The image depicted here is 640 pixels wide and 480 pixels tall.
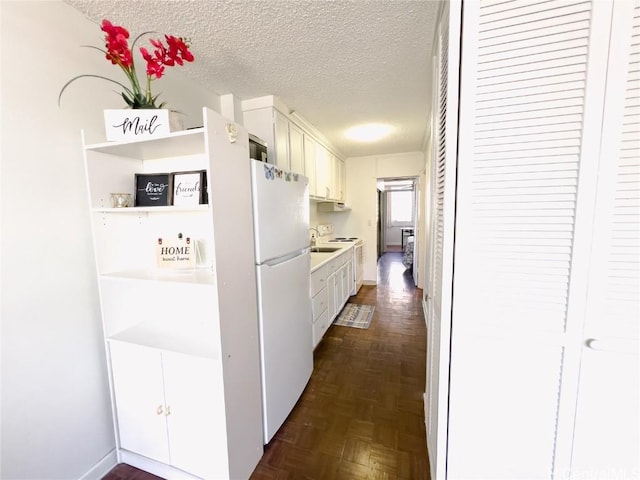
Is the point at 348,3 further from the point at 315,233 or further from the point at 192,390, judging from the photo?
the point at 315,233

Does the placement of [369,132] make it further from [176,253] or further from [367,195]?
[176,253]

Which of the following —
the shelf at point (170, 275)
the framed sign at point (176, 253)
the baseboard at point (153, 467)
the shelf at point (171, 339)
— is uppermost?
the framed sign at point (176, 253)

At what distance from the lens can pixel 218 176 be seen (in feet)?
3.55

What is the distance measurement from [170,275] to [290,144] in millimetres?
1708

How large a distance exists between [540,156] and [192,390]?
1698 millimetres

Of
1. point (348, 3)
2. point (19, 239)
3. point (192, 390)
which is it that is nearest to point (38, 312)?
point (19, 239)

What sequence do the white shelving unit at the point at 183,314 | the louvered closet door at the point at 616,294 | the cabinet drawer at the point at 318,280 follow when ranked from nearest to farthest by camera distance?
the louvered closet door at the point at 616,294 < the white shelving unit at the point at 183,314 < the cabinet drawer at the point at 318,280

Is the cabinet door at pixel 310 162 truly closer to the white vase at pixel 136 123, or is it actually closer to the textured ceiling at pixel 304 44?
the textured ceiling at pixel 304 44

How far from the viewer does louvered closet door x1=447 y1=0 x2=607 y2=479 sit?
0.76 m

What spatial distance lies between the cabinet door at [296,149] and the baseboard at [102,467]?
241 cm

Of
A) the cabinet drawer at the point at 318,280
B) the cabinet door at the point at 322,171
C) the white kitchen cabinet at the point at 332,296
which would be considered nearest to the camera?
the cabinet drawer at the point at 318,280

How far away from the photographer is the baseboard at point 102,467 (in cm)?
128

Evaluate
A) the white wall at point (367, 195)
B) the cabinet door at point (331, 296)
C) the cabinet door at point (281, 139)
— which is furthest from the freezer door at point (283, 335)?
the white wall at point (367, 195)

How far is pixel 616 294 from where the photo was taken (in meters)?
0.78
